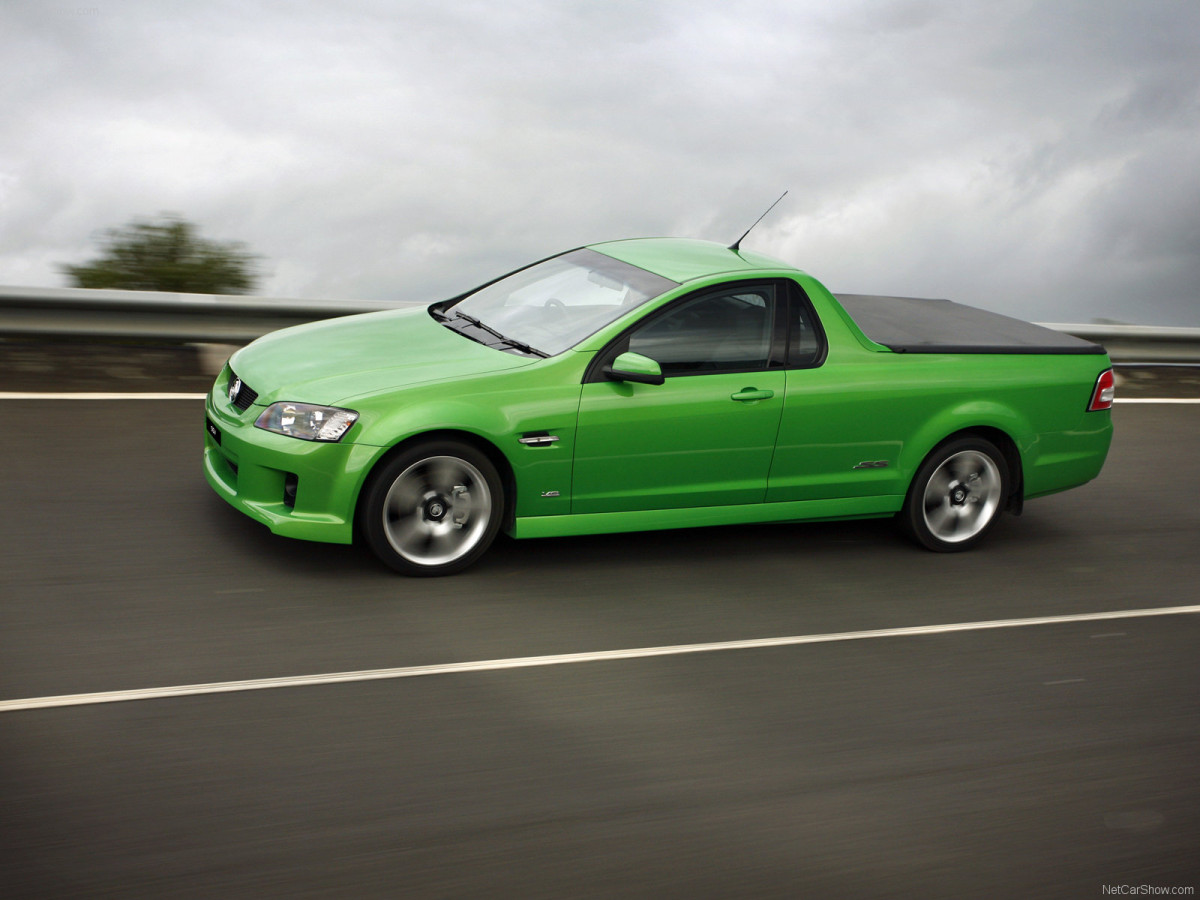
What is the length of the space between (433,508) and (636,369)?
3.77ft

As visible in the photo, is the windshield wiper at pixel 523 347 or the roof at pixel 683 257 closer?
the windshield wiper at pixel 523 347

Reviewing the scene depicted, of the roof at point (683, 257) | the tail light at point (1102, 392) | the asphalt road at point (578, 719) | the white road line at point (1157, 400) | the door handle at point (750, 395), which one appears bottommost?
the asphalt road at point (578, 719)

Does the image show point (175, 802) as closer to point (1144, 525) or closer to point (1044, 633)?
point (1044, 633)

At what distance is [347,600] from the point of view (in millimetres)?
5578

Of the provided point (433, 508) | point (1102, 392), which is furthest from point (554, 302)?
point (1102, 392)

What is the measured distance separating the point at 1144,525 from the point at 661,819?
5.02 m

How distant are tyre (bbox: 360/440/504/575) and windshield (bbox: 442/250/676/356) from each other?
0.75 m

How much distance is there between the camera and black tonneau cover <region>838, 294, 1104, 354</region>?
6.98m

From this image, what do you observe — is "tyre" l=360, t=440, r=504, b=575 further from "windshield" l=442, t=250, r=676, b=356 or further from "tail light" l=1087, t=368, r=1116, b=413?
"tail light" l=1087, t=368, r=1116, b=413

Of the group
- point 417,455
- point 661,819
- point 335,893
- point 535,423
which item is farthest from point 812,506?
point 335,893

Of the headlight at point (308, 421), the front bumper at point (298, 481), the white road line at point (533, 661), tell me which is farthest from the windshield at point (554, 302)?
the white road line at point (533, 661)

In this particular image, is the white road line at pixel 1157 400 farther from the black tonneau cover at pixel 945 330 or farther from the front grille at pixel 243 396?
the front grille at pixel 243 396

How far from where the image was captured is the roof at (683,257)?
6.54m

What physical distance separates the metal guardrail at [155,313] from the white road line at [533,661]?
467 cm
